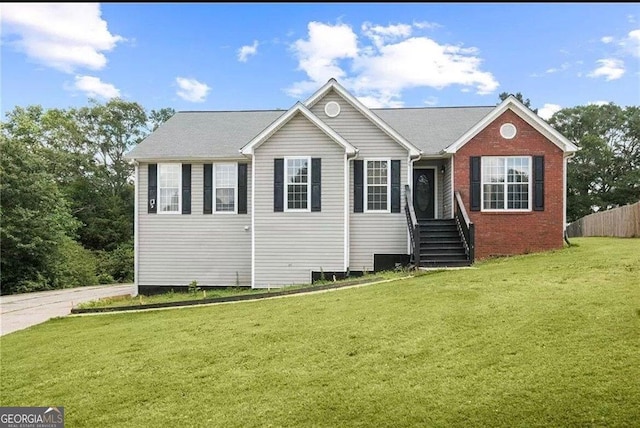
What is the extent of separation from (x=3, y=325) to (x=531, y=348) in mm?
11531

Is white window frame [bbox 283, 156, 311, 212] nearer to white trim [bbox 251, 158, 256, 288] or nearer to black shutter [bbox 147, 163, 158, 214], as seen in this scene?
white trim [bbox 251, 158, 256, 288]

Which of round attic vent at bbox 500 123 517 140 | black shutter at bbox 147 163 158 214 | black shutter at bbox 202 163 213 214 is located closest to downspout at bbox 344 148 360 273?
black shutter at bbox 202 163 213 214

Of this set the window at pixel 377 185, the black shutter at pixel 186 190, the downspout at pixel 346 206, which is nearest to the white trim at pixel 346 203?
the downspout at pixel 346 206

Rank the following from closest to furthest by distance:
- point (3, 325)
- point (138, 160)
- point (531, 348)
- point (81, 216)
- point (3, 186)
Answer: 1. point (531, 348)
2. point (3, 325)
3. point (138, 160)
4. point (3, 186)
5. point (81, 216)

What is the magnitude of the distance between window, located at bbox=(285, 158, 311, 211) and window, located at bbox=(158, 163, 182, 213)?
3.83 m

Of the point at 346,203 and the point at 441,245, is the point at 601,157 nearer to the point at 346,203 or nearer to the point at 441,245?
the point at 441,245

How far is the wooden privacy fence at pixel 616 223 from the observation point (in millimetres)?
18983

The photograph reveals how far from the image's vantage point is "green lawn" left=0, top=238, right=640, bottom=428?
14.8 feet

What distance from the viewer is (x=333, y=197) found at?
1384 centimetres

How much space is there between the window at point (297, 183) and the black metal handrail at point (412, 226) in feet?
9.94

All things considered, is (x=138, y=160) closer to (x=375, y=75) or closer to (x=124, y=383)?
(x=375, y=75)

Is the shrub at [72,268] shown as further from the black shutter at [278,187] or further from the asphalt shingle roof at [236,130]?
the black shutter at [278,187]

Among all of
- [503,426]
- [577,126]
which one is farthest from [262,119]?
[577,126]

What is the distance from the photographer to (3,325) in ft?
36.5
